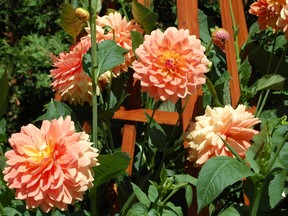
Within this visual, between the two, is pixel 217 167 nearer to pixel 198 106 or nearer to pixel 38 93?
pixel 198 106

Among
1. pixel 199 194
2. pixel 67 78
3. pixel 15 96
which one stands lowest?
pixel 15 96

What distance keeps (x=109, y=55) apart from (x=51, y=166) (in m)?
0.37

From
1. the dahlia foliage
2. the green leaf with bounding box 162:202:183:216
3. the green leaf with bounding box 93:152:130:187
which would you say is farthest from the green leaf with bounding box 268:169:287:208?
the green leaf with bounding box 93:152:130:187

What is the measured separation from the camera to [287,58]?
76.7 inches

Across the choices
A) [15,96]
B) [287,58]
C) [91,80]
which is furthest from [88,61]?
[15,96]

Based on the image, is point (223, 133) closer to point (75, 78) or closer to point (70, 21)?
point (75, 78)

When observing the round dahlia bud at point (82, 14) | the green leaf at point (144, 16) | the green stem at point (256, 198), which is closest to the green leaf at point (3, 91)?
the round dahlia bud at point (82, 14)

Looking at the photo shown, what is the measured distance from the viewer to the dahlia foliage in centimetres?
124

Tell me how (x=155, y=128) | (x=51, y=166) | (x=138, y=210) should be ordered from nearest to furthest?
(x=51, y=166), (x=138, y=210), (x=155, y=128)

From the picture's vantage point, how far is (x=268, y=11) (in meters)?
1.65

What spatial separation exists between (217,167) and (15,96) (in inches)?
67.8

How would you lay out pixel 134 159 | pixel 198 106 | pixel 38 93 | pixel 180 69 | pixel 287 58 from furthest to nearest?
pixel 38 93, pixel 287 58, pixel 134 159, pixel 198 106, pixel 180 69

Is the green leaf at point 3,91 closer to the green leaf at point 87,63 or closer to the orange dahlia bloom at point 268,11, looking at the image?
the green leaf at point 87,63

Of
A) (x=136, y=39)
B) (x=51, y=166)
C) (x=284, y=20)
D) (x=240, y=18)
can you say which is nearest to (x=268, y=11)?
(x=284, y=20)
